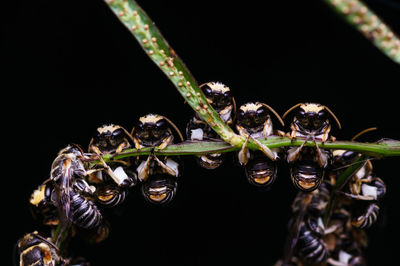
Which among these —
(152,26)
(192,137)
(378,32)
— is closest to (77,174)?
(192,137)

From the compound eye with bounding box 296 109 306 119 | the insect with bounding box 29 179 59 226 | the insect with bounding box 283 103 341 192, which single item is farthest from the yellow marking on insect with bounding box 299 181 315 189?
the insect with bounding box 29 179 59 226

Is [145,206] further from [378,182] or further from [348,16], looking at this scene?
[348,16]

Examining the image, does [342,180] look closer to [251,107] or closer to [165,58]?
[251,107]

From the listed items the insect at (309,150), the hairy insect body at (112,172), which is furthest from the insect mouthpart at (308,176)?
the hairy insect body at (112,172)

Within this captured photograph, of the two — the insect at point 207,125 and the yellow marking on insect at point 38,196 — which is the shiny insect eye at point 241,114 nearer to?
the insect at point 207,125

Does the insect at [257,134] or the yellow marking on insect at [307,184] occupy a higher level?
the insect at [257,134]

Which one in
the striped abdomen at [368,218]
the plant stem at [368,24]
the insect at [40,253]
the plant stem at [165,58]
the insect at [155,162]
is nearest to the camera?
the plant stem at [368,24]

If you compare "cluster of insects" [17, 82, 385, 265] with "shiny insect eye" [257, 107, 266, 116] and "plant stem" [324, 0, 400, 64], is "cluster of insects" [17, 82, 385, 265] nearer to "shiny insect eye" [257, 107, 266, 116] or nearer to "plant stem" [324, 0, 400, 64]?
"shiny insect eye" [257, 107, 266, 116]
